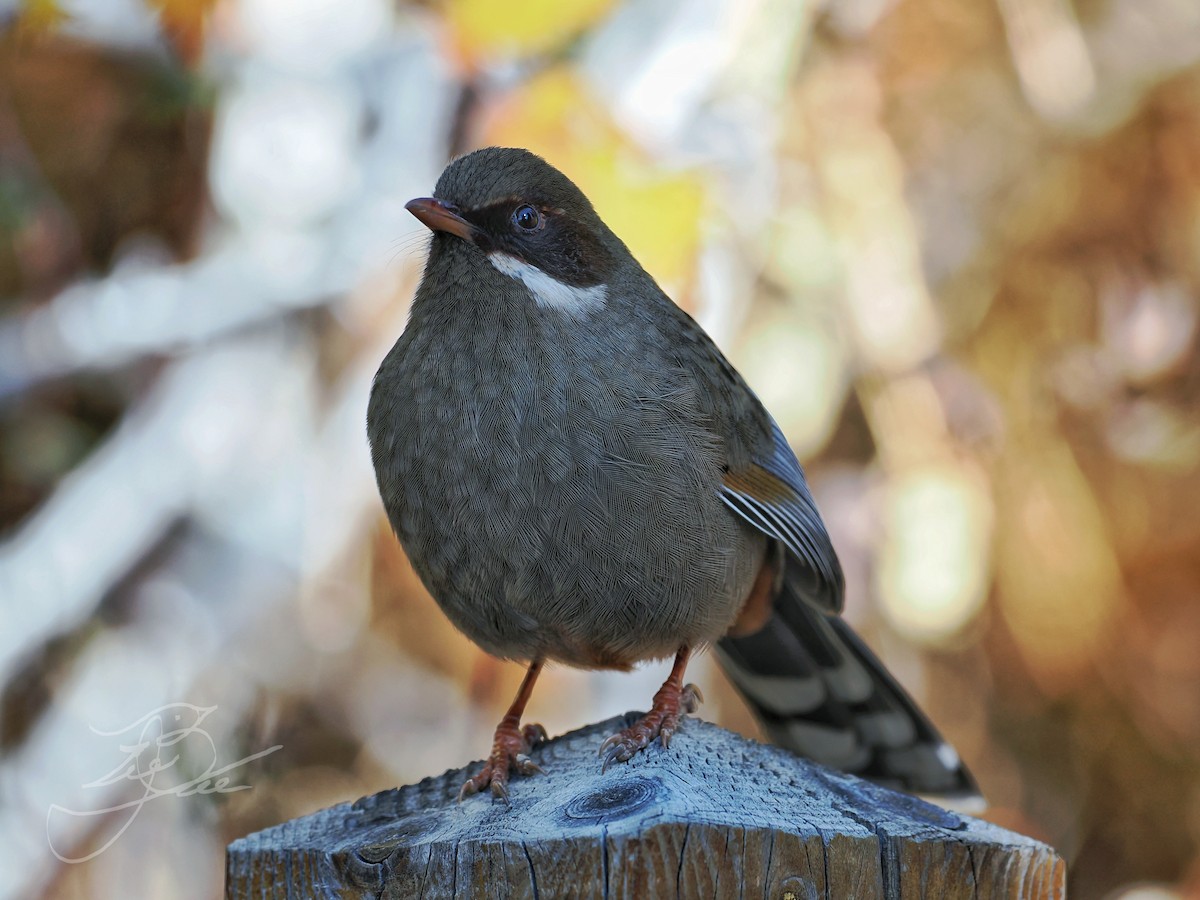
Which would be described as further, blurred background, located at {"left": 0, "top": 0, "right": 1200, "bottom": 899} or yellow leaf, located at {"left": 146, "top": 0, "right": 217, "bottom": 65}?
blurred background, located at {"left": 0, "top": 0, "right": 1200, "bottom": 899}

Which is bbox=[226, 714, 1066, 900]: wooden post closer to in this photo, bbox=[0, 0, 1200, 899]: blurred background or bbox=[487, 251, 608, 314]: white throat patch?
bbox=[487, 251, 608, 314]: white throat patch

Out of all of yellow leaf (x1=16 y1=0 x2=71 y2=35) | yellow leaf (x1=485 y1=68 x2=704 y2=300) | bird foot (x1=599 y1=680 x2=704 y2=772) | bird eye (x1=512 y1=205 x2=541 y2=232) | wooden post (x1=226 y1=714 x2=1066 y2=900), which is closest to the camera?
wooden post (x1=226 y1=714 x2=1066 y2=900)

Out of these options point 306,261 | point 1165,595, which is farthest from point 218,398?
point 1165,595

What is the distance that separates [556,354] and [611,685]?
2706 millimetres

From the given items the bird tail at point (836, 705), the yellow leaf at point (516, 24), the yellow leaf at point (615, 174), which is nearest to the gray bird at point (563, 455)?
the bird tail at point (836, 705)

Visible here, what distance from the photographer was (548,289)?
12.1 ft

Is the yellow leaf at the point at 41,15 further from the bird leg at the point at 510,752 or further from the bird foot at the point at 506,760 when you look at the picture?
the bird foot at the point at 506,760

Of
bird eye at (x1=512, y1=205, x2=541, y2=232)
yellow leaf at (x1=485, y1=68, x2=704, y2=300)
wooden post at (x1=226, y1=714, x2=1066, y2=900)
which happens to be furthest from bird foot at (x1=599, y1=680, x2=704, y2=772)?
yellow leaf at (x1=485, y1=68, x2=704, y2=300)

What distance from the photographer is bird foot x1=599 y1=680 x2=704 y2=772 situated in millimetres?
2756

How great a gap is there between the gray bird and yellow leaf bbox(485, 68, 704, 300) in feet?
4.02

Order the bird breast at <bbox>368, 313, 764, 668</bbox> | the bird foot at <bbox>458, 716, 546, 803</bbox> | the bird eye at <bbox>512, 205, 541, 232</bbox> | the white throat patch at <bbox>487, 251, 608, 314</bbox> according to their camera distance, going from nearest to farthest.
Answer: the bird foot at <bbox>458, 716, 546, 803</bbox>
the bird breast at <bbox>368, 313, 764, 668</bbox>
the white throat patch at <bbox>487, 251, 608, 314</bbox>
the bird eye at <bbox>512, 205, 541, 232</bbox>

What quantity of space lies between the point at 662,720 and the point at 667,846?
1099 millimetres
